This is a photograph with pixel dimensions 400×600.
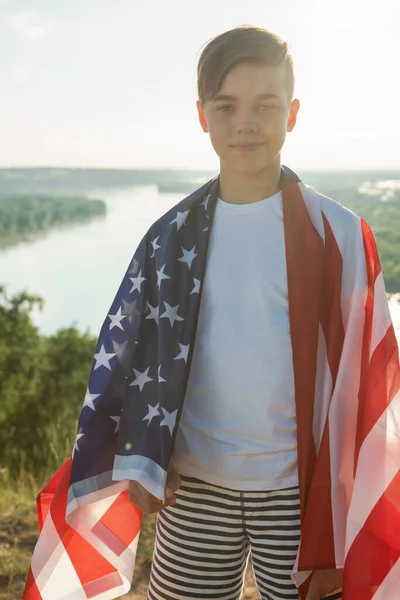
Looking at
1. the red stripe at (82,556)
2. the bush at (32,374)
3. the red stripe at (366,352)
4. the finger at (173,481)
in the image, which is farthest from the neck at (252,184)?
the bush at (32,374)

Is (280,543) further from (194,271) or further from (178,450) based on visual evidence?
(194,271)

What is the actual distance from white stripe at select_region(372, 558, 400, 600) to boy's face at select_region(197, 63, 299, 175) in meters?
1.11

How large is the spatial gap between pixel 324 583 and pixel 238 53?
56.2 inches

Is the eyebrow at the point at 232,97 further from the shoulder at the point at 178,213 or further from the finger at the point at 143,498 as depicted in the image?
the finger at the point at 143,498

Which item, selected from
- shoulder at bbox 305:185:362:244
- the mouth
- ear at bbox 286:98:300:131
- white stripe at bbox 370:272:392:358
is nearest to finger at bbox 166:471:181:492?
white stripe at bbox 370:272:392:358

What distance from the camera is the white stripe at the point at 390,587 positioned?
1.74 meters

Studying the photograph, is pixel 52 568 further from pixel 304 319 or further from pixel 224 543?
pixel 304 319

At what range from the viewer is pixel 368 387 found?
183 centimetres

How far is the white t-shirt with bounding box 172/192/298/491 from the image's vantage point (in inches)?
72.7

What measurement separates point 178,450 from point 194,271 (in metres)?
0.51

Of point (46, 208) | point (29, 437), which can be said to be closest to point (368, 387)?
point (29, 437)

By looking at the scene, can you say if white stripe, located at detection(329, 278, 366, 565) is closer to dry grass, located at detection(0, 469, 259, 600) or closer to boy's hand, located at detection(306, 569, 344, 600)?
boy's hand, located at detection(306, 569, 344, 600)

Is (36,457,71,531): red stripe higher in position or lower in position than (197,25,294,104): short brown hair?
lower

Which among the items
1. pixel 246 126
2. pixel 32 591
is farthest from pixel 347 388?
pixel 32 591
